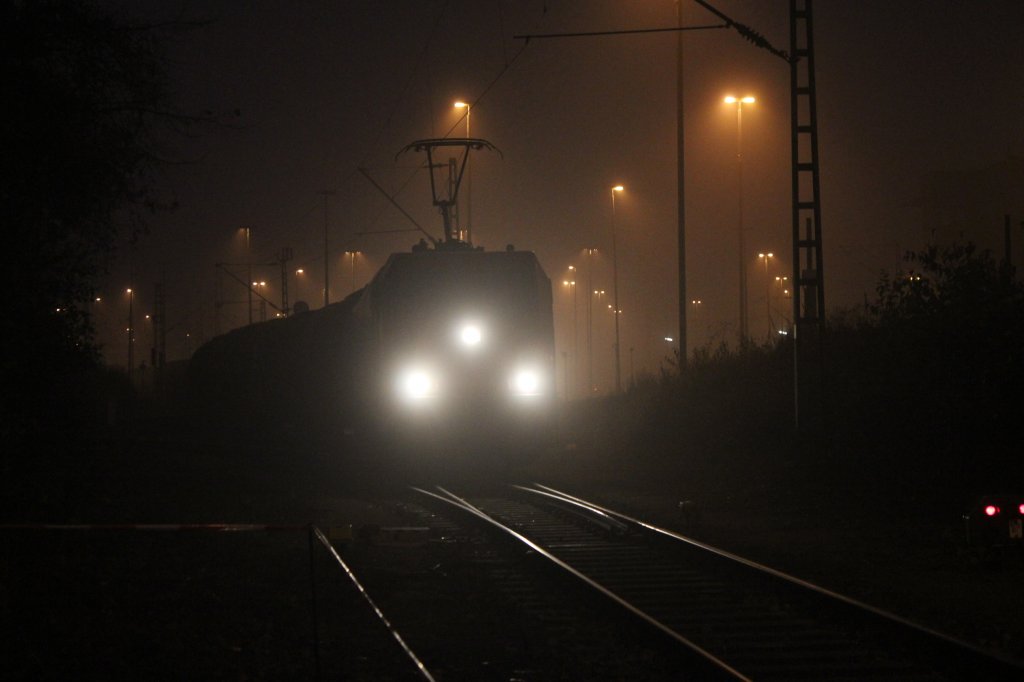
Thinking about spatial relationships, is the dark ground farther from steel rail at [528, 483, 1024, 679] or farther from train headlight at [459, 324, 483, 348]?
train headlight at [459, 324, 483, 348]

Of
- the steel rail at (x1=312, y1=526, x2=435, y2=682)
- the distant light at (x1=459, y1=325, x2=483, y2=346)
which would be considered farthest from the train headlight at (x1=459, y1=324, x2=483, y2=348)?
the steel rail at (x1=312, y1=526, x2=435, y2=682)

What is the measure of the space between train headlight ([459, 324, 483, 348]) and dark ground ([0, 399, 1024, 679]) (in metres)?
3.05

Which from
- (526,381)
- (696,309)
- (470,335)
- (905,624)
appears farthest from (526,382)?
(696,309)

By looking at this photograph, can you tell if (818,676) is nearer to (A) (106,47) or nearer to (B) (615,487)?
(A) (106,47)

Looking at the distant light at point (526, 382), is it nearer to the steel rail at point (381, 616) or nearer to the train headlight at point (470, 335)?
the train headlight at point (470, 335)

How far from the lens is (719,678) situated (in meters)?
7.11

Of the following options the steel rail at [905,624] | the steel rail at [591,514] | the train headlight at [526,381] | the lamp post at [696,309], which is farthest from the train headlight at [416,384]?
the lamp post at [696,309]

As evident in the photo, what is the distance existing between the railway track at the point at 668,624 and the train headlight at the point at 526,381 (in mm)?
6511

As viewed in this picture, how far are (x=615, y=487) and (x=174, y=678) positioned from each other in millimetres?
14965

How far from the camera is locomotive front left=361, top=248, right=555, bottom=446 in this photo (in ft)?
64.3

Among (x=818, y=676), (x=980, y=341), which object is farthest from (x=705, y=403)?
(x=818, y=676)

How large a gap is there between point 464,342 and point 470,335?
0.53 ft

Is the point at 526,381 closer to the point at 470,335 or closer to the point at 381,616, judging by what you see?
the point at 470,335

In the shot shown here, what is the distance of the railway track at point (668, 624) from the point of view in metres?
7.48
